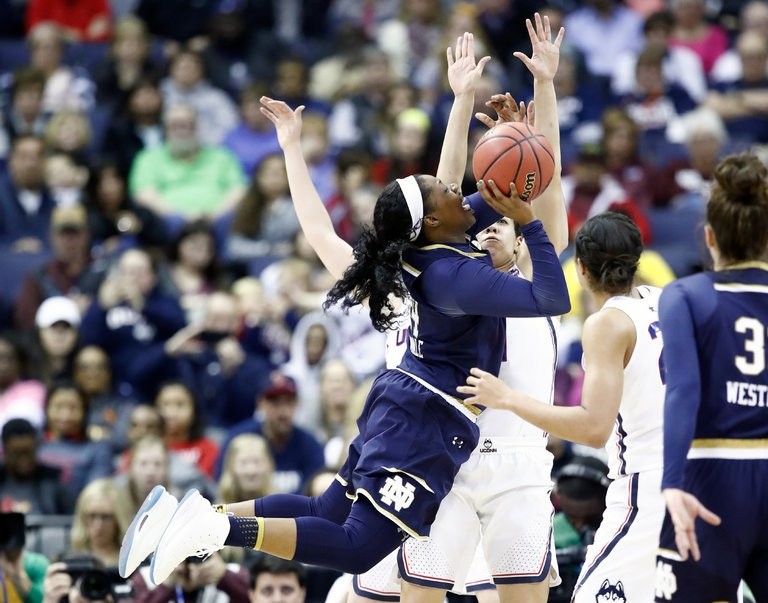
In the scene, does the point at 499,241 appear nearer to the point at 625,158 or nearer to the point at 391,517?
the point at 391,517

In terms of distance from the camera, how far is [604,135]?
13.4m

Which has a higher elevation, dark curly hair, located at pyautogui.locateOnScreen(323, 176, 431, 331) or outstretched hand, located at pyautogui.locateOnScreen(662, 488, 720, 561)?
dark curly hair, located at pyautogui.locateOnScreen(323, 176, 431, 331)

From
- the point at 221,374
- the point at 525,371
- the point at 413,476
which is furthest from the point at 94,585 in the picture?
the point at 221,374

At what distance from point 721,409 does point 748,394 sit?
0.11 m

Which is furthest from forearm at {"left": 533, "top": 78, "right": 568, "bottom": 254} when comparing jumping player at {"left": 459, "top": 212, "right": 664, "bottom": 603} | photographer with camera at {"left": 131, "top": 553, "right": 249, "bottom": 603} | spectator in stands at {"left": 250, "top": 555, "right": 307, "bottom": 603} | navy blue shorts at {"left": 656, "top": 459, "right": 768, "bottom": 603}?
photographer with camera at {"left": 131, "top": 553, "right": 249, "bottom": 603}

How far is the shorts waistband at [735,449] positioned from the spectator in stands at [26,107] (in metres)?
10.8

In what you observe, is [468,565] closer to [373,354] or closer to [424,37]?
[373,354]

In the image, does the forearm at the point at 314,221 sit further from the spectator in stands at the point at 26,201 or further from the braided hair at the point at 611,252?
the spectator in stands at the point at 26,201

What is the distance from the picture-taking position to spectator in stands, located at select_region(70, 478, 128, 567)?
913cm

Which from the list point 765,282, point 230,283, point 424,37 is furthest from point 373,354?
point 765,282

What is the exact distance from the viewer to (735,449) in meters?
5.01

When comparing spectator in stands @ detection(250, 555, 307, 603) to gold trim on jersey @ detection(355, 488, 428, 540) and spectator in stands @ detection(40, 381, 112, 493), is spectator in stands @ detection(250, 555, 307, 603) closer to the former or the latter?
gold trim on jersey @ detection(355, 488, 428, 540)

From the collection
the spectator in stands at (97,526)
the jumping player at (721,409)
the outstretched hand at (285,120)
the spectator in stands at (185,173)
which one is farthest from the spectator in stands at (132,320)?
the jumping player at (721,409)

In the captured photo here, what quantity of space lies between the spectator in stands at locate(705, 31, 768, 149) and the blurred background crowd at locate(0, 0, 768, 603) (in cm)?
3
